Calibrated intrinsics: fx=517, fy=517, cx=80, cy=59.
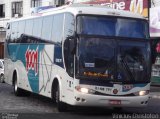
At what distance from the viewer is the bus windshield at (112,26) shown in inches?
619

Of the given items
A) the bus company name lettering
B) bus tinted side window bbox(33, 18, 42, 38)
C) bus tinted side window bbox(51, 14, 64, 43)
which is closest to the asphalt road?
the bus company name lettering

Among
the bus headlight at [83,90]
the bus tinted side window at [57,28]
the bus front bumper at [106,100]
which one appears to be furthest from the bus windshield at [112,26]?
the bus front bumper at [106,100]

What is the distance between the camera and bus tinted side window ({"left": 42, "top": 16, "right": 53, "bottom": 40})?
721 inches

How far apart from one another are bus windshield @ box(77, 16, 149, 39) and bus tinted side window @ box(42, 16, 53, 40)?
8.98 ft

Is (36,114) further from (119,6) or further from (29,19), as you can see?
(119,6)

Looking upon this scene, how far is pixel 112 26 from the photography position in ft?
52.2

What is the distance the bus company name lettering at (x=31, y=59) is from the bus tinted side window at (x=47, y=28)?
108 cm

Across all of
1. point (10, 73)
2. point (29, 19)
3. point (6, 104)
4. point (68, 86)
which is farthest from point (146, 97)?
point (10, 73)

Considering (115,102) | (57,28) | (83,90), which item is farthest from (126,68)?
(57,28)

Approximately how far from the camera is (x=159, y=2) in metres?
31.7

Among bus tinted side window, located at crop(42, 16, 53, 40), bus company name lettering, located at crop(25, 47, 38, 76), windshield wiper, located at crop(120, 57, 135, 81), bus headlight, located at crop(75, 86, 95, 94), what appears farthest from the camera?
bus company name lettering, located at crop(25, 47, 38, 76)

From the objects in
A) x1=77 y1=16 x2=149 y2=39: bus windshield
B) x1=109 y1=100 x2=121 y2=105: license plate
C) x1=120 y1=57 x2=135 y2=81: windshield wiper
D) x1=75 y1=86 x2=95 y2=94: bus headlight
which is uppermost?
x1=77 y1=16 x2=149 y2=39: bus windshield

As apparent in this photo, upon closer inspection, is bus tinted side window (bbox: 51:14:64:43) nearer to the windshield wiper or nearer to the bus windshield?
the bus windshield

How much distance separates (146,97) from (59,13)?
416cm
